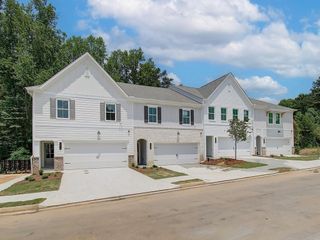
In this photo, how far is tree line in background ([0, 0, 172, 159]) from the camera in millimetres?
31594

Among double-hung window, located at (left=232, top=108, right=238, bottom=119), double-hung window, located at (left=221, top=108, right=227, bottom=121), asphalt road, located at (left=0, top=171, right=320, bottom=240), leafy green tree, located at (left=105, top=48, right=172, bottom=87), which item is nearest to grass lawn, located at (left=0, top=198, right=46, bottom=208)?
asphalt road, located at (left=0, top=171, right=320, bottom=240)

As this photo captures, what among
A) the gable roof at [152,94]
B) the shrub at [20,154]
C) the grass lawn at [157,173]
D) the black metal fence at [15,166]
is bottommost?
the grass lawn at [157,173]

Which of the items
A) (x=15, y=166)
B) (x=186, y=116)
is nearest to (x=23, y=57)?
(x=15, y=166)

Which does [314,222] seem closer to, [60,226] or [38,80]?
[60,226]

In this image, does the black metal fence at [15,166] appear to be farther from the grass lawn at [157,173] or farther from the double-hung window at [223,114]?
the double-hung window at [223,114]

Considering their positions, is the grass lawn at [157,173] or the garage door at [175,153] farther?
the garage door at [175,153]

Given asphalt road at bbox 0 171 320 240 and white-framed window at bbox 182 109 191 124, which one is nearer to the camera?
asphalt road at bbox 0 171 320 240

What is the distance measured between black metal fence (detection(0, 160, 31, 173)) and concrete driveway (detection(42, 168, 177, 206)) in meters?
3.41

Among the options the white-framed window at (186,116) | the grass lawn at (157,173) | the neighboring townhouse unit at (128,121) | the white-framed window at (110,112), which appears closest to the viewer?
the grass lawn at (157,173)

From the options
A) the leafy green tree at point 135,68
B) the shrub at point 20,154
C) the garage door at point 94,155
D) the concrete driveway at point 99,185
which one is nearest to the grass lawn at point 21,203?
the concrete driveway at point 99,185

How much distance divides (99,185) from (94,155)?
805cm

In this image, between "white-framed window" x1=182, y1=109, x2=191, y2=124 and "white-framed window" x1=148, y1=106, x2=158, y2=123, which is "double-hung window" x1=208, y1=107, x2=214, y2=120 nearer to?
"white-framed window" x1=182, y1=109, x2=191, y2=124

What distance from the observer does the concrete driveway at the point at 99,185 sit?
14.7m

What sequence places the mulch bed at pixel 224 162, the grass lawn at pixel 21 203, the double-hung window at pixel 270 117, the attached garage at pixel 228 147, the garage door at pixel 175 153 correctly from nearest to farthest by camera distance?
1. the grass lawn at pixel 21 203
2. the mulch bed at pixel 224 162
3. the garage door at pixel 175 153
4. the attached garage at pixel 228 147
5. the double-hung window at pixel 270 117
